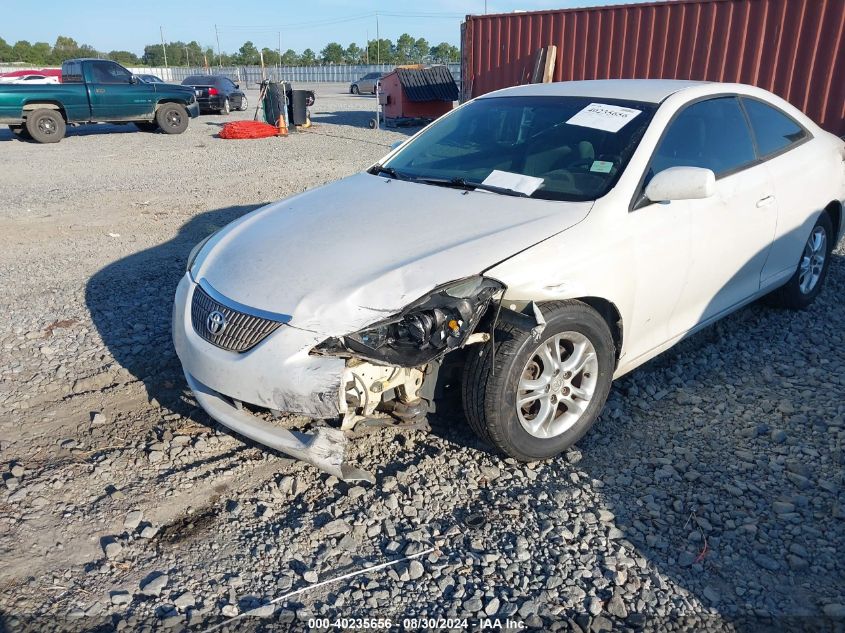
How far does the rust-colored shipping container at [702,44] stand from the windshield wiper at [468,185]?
8.61m

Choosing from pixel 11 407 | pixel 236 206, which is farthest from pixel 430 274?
pixel 236 206

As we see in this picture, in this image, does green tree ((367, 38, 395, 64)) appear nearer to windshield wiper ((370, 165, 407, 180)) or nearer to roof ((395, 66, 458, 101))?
roof ((395, 66, 458, 101))

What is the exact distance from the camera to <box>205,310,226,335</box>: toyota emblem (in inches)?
120

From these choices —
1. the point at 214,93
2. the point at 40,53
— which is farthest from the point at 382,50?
the point at 214,93

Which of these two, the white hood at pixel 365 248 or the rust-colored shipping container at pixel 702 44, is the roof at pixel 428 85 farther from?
the white hood at pixel 365 248

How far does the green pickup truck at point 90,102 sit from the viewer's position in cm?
1510

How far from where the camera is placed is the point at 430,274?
2879 millimetres

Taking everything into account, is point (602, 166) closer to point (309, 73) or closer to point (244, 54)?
point (309, 73)

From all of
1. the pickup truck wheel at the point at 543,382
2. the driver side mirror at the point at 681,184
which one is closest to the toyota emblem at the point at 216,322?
the pickup truck wheel at the point at 543,382

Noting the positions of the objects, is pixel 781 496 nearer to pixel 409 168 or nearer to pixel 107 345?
pixel 409 168

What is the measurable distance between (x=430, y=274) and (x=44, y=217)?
7107mm

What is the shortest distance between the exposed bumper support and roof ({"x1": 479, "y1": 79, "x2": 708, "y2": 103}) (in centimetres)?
252

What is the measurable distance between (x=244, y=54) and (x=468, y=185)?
109 metres

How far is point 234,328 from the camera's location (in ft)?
9.84
